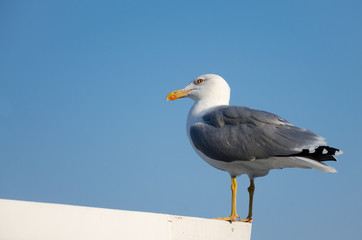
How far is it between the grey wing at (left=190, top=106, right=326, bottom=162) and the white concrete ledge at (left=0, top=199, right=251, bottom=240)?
1.78 m

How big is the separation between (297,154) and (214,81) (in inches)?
82.2

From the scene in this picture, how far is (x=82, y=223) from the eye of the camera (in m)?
3.61

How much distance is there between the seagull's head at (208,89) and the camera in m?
6.94

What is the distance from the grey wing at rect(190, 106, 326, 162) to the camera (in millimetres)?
5703

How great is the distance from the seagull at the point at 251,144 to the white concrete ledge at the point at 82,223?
1.78 m

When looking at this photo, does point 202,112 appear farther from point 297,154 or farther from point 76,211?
point 76,211

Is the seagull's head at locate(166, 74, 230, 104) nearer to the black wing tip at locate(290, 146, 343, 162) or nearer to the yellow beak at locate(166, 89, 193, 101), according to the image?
the yellow beak at locate(166, 89, 193, 101)

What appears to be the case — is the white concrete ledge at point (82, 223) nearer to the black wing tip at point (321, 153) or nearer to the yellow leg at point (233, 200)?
the yellow leg at point (233, 200)

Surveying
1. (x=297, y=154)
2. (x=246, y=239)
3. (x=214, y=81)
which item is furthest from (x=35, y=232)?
(x=214, y=81)

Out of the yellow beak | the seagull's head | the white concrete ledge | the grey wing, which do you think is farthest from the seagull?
the white concrete ledge

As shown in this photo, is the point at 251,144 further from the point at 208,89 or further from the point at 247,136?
the point at 208,89

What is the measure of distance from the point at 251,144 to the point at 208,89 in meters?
1.55

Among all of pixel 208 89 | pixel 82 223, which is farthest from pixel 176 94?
pixel 82 223

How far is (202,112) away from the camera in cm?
668
